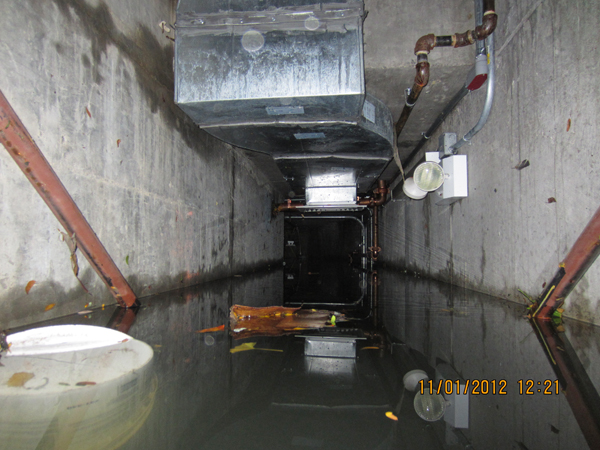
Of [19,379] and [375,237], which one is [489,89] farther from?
[375,237]

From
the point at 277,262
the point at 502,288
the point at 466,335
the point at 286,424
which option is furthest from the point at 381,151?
the point at 277,262

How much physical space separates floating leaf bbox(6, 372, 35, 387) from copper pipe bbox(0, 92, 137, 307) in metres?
1.09

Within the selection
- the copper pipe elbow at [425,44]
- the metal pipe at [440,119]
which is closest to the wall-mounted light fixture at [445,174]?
the metal pipe at [440,119]

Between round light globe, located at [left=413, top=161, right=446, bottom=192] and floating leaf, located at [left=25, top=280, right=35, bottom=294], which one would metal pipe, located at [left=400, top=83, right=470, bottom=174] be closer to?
round light globe, located at [left=413, top=161, right=446, bottom=192]

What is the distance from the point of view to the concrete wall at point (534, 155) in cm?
190

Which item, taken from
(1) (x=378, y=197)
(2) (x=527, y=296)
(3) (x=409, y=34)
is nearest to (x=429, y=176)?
(3) (x=409, y=34)

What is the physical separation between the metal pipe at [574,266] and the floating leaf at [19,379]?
2.74 meters

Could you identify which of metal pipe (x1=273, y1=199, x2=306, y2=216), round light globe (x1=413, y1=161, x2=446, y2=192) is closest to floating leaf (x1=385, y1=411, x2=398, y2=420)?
round light globe (x1=413, y1=161, x2=446, y2=192)

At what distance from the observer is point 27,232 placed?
187cm

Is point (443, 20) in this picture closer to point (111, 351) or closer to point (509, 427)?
point (509, 427)

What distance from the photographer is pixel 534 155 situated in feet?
7.79

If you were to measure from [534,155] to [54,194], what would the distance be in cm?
327

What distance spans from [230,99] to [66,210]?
4.81 feet

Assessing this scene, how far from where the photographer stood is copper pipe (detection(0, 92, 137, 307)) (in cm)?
170
